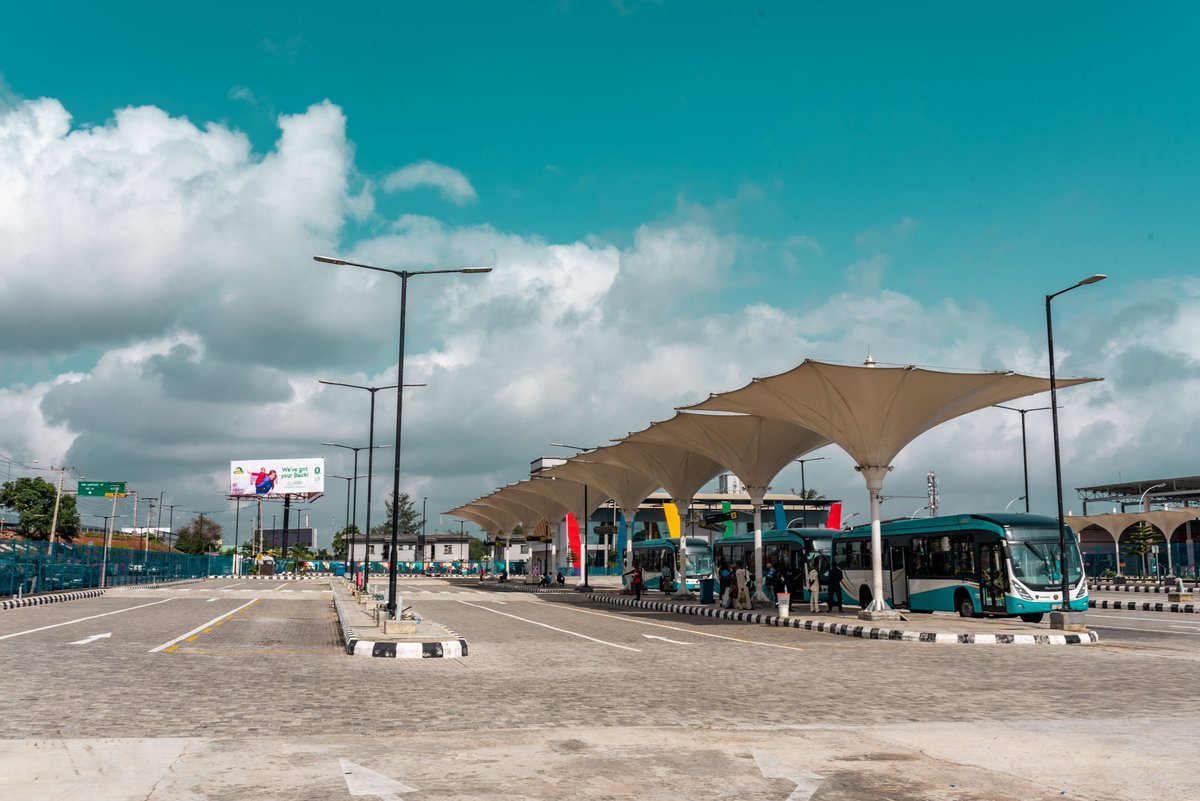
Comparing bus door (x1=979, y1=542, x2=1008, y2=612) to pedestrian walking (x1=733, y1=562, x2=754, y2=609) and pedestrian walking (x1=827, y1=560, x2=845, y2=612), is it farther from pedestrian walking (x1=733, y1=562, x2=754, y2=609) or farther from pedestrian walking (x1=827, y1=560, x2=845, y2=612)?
pedestrian walking (x1=733, y1=562, x2=754, y2=609)

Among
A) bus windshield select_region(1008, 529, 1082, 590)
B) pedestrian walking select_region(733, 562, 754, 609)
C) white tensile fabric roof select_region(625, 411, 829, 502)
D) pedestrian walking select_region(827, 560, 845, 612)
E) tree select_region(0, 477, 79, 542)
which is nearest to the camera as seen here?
bus windshield select_region(1008, 529, 1082, 590)

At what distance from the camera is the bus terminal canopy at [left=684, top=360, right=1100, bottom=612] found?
25188 millimetres

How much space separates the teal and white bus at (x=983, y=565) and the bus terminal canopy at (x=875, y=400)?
2368mm

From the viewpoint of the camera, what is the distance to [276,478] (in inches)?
4151

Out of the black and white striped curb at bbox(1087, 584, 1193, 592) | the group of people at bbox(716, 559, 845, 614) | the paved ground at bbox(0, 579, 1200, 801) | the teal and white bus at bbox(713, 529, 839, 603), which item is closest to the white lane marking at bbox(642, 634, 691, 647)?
the paved ground at bbox(0, 579, 1200, 801)

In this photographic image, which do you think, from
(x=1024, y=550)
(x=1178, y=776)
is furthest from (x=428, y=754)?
(x=1024, y=550)

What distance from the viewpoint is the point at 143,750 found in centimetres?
819

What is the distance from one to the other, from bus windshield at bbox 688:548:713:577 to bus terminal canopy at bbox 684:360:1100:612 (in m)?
19.6

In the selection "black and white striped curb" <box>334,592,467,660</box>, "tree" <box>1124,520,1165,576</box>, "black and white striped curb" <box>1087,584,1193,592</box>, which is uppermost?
"tree" <box>1124,520,1165,576</box>

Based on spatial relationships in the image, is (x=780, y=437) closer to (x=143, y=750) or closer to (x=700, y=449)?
(x=700, y=449)

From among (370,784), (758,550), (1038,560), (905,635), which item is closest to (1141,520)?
(758,550)

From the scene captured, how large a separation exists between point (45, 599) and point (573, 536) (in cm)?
5600

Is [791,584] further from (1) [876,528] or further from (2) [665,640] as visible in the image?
(2) [665,640]

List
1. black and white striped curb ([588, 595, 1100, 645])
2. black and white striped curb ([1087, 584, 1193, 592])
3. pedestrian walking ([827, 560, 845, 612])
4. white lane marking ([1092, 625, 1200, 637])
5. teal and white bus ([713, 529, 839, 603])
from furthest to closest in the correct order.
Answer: black and white striped curb ([1087, 584, 1193, 592]) < teal and white bus ([713, 529, 839, 603]) < pedestrian walking ([827, 560, 845, 612]) < white lane marking ([1092, 625, 1200, 637]) < black and white striped curb ([588, 595, 1100, 645])
